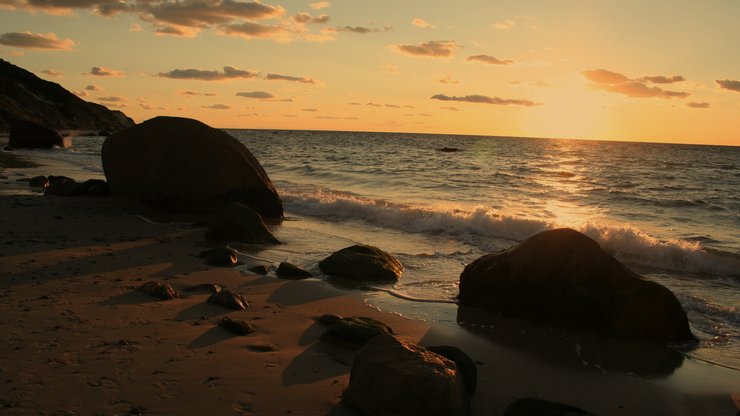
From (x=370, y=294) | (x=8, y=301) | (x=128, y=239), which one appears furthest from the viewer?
(x=128, y=239)

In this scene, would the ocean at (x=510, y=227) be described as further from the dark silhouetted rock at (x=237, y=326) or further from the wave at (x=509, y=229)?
the dark silhouetted rock at (x=237, y=326)

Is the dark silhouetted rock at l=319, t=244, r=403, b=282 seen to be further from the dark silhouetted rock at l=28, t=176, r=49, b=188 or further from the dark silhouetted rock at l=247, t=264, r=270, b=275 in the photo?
the dark silhouetted rock at l=28, t=176, r=49, b=188

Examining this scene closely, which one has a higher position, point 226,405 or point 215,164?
point 215,164

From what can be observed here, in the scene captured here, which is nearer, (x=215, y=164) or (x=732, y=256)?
(x=732, y=256)

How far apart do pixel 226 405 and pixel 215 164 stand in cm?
1018

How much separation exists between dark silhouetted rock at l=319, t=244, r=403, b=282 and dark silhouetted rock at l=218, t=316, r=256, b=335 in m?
3.20

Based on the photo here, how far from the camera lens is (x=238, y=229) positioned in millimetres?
11516

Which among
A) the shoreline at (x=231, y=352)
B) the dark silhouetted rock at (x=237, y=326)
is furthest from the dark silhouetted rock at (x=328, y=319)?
the dark silhouetted rock at (x=237, y=326)

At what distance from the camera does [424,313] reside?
764 centimetres

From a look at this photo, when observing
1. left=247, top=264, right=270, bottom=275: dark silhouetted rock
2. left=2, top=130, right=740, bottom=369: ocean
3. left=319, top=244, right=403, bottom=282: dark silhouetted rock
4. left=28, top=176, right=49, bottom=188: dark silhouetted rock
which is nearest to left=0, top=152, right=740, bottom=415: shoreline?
left=247, top=264, right=270, bottom=275: dark silhouetted rock

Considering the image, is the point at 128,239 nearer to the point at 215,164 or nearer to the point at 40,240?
the point at 40,240

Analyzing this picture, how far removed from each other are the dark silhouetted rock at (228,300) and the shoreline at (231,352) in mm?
125

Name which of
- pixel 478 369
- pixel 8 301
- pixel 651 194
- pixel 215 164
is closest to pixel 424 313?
pixel 478 369

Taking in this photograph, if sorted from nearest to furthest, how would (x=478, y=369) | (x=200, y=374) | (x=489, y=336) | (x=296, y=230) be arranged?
(x=200, y=374) < (x=478, y=369) < (x=489, y=336) < (x=296, y=230)
